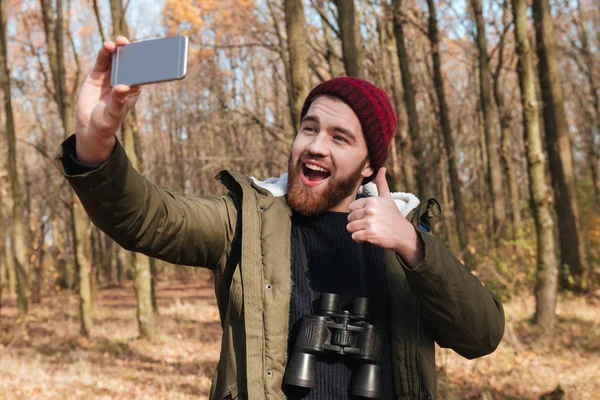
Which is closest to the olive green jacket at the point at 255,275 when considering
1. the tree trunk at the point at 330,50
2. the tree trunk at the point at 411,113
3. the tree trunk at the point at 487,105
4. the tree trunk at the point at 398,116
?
the tree trunk at the point at 398,116

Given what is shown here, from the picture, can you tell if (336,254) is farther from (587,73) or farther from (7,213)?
(7,213)

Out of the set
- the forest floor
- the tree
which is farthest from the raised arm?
the tree

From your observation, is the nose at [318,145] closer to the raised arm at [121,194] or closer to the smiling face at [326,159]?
the smiling face at [326,159]

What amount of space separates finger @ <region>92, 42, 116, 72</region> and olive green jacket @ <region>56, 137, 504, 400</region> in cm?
26

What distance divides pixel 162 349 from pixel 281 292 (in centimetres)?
939

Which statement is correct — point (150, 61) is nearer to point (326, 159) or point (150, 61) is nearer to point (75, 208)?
point (326, 159)

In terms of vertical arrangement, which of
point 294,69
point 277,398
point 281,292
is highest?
point 294,69

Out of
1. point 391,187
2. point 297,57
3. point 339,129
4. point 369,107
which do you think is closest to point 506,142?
point 391,187

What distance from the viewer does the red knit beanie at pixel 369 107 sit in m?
2.63

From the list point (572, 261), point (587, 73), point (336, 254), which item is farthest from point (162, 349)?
point (587, 73)

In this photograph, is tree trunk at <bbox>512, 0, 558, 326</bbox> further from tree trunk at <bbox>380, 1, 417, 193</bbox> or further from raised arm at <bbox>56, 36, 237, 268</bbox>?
raised arm at <bbox>56, 36, 237, 268</bbox>

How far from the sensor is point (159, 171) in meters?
29.9

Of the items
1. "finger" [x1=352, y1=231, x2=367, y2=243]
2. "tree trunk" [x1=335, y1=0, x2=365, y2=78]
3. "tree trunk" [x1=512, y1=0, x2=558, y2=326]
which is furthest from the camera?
"tree trunk" [x1=512, y1=0, x2=558, y2=326]

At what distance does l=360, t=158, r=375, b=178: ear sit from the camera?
2758mm
